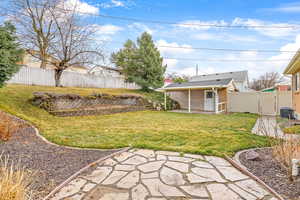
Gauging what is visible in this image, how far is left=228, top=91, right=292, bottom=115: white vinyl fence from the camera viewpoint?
434 inches

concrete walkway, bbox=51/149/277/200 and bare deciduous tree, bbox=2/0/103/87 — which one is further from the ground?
bare deciduous tree, bbox=2/0/103/87

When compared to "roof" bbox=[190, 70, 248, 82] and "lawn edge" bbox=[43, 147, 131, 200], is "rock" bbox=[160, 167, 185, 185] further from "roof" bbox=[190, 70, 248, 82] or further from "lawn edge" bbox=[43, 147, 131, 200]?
"roof" bbox=[190, 70, 248, 82]

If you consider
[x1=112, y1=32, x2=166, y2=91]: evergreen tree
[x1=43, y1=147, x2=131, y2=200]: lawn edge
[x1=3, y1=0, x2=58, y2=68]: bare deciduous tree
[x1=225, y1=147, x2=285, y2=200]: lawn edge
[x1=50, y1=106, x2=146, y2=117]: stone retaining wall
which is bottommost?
[x1=225, y1=147, x2=285, y2=200]: lawn edge

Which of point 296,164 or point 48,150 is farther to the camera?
point 48,150

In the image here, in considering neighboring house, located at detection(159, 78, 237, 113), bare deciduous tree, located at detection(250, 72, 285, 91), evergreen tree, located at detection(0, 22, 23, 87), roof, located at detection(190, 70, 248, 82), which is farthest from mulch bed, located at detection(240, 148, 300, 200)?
bare deciduous tree, located at detection(250, 72, 285, 91)

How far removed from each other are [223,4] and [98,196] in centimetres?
1089

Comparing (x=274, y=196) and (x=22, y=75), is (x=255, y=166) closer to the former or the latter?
(x=274, y=196)

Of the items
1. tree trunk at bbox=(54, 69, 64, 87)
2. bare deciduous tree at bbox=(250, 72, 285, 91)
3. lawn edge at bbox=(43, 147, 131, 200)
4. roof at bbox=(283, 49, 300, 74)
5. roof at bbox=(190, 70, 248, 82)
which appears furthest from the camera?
bare deciduous tree at bbox=(250, 72, 285, 91)

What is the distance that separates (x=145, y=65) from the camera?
594 inches

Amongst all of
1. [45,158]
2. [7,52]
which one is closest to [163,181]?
[45,158]

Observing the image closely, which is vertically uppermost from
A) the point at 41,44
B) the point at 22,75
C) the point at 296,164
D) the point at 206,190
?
the point at 41,44

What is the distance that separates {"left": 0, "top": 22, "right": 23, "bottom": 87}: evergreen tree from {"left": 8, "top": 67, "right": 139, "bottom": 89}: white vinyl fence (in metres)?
7.18

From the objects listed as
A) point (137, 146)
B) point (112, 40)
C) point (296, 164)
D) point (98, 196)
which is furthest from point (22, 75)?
point (296, 164)

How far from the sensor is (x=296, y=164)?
223 centimetres
